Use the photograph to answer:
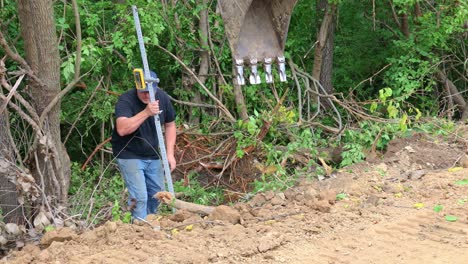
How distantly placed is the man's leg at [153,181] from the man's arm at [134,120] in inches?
18.5

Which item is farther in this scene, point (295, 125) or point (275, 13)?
point (295, 125)

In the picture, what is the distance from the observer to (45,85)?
6.74 m

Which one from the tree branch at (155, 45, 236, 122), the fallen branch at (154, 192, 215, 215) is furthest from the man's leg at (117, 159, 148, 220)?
the tree branch at (155, 45, 236, 122)

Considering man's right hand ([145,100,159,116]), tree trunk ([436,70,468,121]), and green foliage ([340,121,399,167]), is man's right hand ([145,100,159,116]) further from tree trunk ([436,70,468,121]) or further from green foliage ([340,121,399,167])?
tree trunk ([436,70,468,121])

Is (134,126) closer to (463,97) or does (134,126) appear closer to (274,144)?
(274,144)

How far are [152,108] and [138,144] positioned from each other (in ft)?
1.91

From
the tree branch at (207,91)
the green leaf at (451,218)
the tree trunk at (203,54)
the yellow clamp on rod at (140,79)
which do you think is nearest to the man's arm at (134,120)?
the yellow clamp on rod at (140,79)

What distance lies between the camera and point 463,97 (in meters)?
12.0

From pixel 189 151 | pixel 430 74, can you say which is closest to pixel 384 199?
pixel 189 151

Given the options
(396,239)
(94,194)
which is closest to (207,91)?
(94,194)

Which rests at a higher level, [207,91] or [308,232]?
[207,91]

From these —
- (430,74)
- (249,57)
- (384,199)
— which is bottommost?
(384,199)

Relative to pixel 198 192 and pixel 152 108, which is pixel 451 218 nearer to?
pixel 152 108

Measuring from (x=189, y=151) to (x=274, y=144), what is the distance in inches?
46.0
